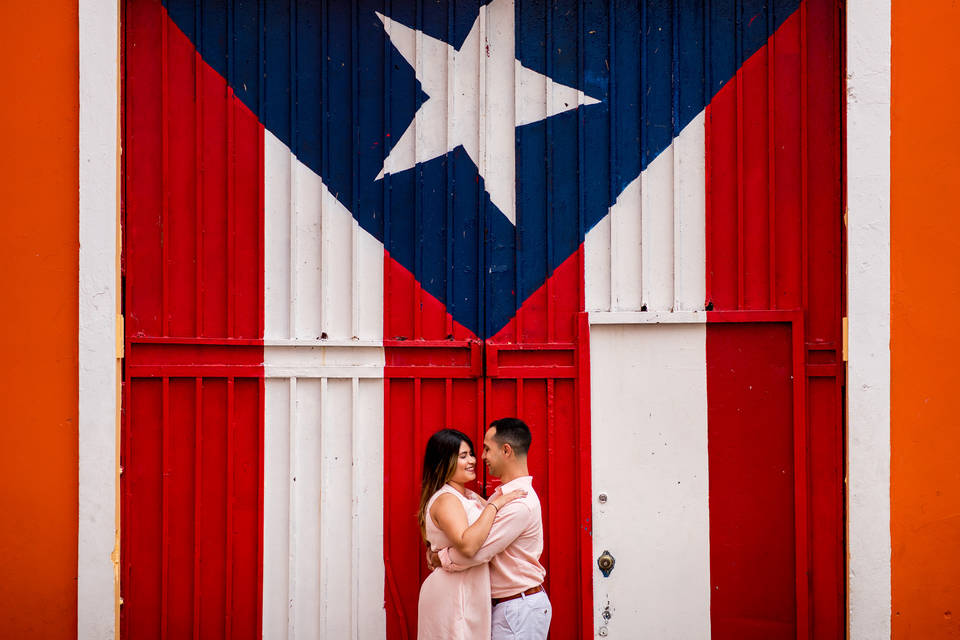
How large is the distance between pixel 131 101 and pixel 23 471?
77.0 inches

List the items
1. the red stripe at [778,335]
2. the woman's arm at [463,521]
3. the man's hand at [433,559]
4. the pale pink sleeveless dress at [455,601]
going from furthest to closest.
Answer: the red stripe at [778,335], the man's hand at [433,559], the pale pink sleeveless dress at [455,601], the woman's arm at [463,521]

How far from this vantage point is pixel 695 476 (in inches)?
164

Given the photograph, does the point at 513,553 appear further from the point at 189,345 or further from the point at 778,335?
the point at 189,345

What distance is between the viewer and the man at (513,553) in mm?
3490

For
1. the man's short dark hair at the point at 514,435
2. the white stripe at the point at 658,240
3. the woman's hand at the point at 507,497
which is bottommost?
the woman's hand at the point at 507,497

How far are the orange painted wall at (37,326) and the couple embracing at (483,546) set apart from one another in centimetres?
187

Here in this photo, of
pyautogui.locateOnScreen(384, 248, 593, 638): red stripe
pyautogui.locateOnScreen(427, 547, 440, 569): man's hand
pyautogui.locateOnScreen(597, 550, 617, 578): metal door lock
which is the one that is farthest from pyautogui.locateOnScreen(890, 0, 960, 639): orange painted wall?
pyautogui.locateOnScreen(427, 547, 440, 569): man's hand

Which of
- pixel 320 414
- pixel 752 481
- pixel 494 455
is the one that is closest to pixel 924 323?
Answer: pixel 752 481

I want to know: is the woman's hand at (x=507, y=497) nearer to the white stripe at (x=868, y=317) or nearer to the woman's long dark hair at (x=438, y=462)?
the woman's long dark hair at (x=438, y=462)

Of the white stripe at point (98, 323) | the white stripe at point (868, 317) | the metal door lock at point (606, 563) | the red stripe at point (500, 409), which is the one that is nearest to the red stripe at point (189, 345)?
the white stripe at point (98, 323)

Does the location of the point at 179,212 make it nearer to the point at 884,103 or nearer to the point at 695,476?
the point at 695,476

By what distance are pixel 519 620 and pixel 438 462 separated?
78 cm

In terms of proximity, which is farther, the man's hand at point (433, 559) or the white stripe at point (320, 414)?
the white stripe at point (320, 414)

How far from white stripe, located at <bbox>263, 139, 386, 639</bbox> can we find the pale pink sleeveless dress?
64 centimetres
